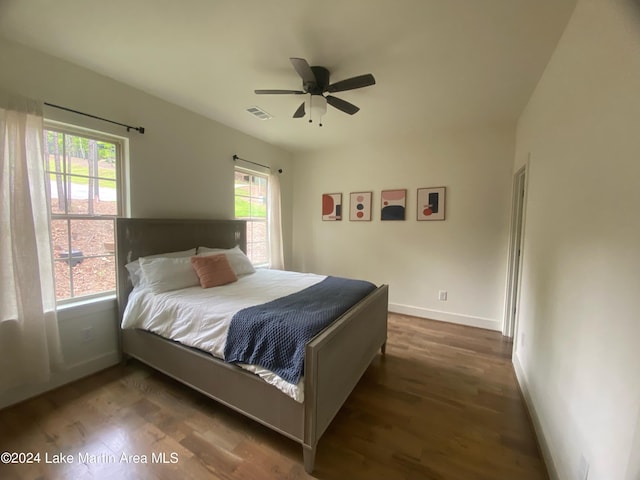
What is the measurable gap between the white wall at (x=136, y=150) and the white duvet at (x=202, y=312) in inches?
16.8

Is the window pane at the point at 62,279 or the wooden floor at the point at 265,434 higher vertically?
the window pane at the point at 62,279

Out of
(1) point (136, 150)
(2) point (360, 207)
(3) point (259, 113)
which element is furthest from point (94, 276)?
(2) point (360, 207)

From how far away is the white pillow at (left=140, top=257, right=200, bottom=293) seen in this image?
7.42 ft

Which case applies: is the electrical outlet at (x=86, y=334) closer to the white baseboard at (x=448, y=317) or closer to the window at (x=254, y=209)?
the window at (x=254, y=209)

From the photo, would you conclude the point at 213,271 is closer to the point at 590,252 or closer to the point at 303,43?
the point at 303,43

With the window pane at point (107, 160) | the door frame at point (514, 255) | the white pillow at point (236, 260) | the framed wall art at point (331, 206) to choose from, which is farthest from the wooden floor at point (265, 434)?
the framed wall art at point (331, 206)

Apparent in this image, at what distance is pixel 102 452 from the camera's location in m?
1.53

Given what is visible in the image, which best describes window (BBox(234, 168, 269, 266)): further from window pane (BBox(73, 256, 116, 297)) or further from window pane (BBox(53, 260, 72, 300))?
window pane (BBox(53, 260, 72, 300))

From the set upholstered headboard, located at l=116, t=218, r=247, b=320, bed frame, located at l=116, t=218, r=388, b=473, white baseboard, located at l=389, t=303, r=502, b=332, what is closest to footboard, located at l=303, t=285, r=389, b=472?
bed frame, located at l=116, t=218, r=388, b=473

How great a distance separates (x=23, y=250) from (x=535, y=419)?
3.68 metres

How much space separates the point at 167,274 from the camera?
2338 mm

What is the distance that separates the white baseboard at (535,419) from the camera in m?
1.40

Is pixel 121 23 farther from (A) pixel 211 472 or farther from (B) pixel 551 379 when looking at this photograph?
(B) pixel 551 379

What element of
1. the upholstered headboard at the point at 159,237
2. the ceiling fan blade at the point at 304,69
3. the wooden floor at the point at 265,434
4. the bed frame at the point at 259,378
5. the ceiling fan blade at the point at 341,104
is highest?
the ceiling fan blade at the point at 304,69
